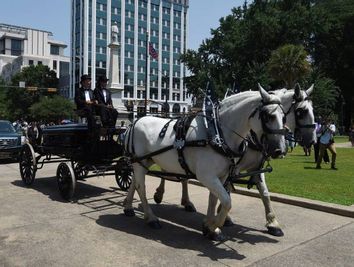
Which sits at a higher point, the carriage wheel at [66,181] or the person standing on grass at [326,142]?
the person standing on grass at [326,142]

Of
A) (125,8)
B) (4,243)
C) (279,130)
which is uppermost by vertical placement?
(125,8)

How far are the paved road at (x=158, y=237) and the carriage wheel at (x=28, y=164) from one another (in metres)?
1.39

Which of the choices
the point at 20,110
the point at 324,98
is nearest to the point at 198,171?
the point at 324,98

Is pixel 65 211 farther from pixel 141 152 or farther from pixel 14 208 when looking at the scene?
pixel 141 152

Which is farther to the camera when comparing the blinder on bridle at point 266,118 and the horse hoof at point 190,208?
the horse hoof at point 190,208

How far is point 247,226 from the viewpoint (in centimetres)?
697

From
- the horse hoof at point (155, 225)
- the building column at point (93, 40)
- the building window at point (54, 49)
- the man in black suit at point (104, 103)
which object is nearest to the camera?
the horse hoof at point (155, 225)

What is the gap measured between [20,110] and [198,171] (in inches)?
3422

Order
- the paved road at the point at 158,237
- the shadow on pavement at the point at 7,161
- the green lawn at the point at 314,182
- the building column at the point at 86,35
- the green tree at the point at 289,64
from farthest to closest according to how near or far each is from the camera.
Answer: the building column at the point at 86,35 < the green tree at the point at 289,64 < the shadow on pavement at the point at 7,161 < the green lawn at the point at 314,182 < the paved road at the point at 158,237

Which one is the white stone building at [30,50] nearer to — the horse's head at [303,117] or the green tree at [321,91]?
the green tree at [321,91]

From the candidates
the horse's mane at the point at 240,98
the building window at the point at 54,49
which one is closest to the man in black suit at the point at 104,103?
the horse's mane at the point at 240,98

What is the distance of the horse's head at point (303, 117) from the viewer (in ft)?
18.9

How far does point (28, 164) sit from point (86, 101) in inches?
116

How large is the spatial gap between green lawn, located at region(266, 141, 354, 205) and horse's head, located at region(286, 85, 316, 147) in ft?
9.86
